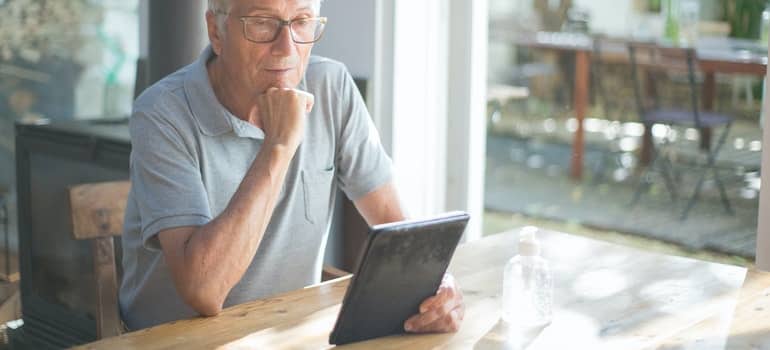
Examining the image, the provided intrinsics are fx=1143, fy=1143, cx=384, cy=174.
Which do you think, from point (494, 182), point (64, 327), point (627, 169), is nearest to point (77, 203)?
point (64, 327)

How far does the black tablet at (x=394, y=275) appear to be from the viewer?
1.77 meters

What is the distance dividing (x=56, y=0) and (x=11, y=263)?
1061 millimetres

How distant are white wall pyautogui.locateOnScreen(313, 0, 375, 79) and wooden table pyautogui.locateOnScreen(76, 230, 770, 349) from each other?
149 centimetres

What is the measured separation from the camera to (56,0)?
174 inches

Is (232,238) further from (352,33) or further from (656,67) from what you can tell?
(656,67)

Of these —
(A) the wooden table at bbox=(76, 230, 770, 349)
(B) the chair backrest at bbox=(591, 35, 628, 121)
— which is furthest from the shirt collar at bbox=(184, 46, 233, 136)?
(B) the chair backrest at bbox=(591, 35, 628, 121)

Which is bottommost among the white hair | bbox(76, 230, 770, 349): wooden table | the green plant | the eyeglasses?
bbox(76, 230, 770, 349): wooden table

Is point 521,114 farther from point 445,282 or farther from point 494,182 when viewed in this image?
point 445,282

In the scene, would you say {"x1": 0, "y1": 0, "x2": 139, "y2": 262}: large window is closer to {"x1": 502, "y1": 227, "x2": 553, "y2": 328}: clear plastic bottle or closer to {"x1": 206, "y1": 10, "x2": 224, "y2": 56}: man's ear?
{"x1": 206, "y1": 10, "x2": 224, "y2": 56}: man's ear

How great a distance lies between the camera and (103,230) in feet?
8.07

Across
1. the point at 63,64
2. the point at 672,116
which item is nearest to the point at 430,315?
the point at 63,64

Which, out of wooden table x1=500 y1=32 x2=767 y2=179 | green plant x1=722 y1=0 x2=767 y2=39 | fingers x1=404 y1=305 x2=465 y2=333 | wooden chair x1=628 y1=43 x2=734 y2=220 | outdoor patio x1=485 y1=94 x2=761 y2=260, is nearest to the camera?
fingers x1=404 y1=305 x2=465 y2=333

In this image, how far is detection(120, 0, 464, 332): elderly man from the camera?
6.68 feet

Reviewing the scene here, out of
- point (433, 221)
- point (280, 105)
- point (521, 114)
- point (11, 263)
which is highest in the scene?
point (280, 105)
